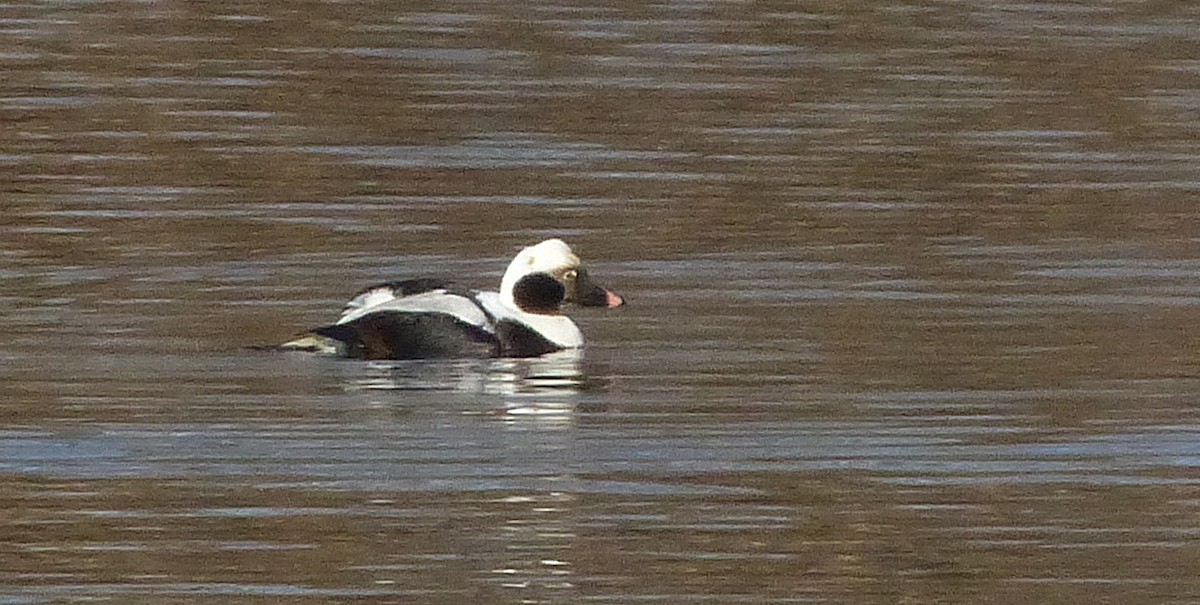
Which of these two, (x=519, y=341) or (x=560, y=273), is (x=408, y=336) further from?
(x=560, y=273)

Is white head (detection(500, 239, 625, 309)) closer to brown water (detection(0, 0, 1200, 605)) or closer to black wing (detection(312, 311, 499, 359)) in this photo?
brown water (detection(0, 0, 1200, 605))

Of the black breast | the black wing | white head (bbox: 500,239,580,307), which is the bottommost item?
the black breast

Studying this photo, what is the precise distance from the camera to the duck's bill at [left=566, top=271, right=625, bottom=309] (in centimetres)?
1109

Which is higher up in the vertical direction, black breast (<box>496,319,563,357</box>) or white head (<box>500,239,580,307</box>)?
white head (<box>500,239,580,307</box>)

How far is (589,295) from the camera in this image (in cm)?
1112

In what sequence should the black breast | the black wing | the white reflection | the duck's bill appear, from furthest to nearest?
the duck's bill, the black breast, the black wing, the white reflection

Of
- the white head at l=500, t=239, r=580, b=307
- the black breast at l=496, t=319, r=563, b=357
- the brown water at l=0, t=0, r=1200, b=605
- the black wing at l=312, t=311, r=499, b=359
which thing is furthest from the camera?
the white head at l=500, t=239, r=580, b=307

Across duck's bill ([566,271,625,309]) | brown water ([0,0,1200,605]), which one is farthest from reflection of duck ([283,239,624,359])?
brown water ([0,0,1200,605])

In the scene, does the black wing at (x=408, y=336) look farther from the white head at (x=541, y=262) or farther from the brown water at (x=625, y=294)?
the white head at (x=541, y=262)

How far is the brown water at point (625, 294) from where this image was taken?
25.6 ft

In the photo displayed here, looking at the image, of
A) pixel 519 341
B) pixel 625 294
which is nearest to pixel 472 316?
pixel 519 341

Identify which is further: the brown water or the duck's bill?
the duck's bill

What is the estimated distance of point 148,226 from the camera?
1252 cm

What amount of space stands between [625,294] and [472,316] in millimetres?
974
